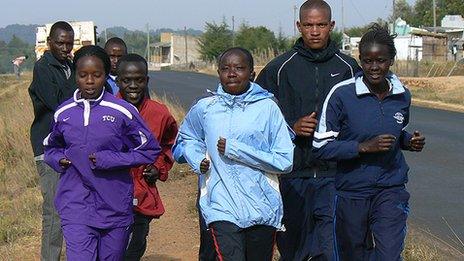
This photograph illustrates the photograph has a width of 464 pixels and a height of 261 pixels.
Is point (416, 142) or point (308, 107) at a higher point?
point (308, 107)

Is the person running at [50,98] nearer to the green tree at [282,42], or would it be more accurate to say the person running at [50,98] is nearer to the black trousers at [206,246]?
the black trousers at [206,246]

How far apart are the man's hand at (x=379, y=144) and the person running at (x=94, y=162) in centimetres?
129

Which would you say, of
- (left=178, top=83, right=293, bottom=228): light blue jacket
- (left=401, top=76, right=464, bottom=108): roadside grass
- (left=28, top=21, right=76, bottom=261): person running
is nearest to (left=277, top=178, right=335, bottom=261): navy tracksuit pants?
(left=178, top=83, right=293, bottom=228): light blue jacket

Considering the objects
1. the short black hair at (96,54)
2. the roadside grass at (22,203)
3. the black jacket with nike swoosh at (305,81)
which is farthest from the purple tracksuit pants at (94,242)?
the roadside grass at (22,203)

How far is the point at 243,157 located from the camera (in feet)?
13.8

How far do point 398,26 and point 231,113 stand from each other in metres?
64.8

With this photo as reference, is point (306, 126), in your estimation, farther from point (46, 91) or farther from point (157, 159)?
point (46, 91)

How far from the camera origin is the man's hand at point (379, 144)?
417cm

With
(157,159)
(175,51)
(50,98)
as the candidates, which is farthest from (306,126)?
(175,51)

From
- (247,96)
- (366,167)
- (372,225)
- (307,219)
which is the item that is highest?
(247,96)

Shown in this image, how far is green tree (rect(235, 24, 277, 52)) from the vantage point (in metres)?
68.9

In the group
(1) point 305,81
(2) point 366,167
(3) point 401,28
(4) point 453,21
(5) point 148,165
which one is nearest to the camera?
(2) point 366,167

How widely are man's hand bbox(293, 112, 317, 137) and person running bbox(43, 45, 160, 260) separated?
95 cm

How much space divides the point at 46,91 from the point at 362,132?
2417mm
